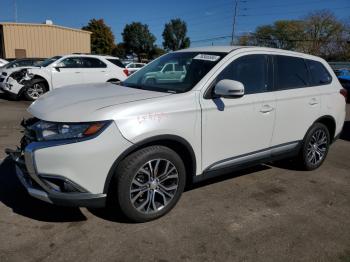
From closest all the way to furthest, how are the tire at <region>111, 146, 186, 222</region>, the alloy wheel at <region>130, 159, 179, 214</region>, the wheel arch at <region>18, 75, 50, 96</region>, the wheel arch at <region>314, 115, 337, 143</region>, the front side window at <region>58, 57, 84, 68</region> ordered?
1. the tire at <region>111, 146, 186, 222</region>
2. the alloy wheel at <region>130, 159, 179, 214</region>
3. the wheel arch at <region>314, 115, 337, 143</region>
4. the wheel arch at <region>18, 75, 50, 96</region>
5. the front side window at <region>58, 57, 84, 68</region>

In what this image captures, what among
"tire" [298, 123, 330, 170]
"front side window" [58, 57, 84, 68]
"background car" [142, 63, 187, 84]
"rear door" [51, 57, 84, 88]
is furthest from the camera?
"front side window" [58, 57, 84, 68]

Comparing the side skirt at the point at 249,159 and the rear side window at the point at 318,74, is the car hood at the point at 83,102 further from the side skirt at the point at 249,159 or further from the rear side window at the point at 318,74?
the rear side window at the point at 318,74

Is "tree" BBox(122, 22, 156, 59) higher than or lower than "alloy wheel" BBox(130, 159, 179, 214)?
higher

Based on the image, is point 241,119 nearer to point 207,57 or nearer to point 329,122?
point 207,57

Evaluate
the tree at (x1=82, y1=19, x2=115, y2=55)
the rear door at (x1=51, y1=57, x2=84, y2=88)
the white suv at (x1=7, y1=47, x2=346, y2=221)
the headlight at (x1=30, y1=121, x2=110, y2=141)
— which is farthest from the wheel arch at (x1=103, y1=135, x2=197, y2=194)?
the tree at (x1=82, y1=19, x2=115, y2=55)

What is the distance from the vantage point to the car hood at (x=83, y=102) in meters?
3.08

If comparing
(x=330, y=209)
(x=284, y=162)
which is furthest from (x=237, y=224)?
(x=284, y=162)

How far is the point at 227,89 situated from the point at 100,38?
64.2 m

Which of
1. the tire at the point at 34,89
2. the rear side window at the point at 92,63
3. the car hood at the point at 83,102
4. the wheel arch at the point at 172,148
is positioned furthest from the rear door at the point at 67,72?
the wheel arch at the point at 172,148

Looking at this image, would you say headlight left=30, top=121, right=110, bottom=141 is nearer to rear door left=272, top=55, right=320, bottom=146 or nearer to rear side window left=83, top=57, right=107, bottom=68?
rear door left=272, top=55, right=320, bottom=146

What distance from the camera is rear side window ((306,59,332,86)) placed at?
5.03m

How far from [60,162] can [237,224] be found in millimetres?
1826

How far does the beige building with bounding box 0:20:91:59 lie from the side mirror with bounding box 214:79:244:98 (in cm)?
3395

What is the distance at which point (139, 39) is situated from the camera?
251 feet
